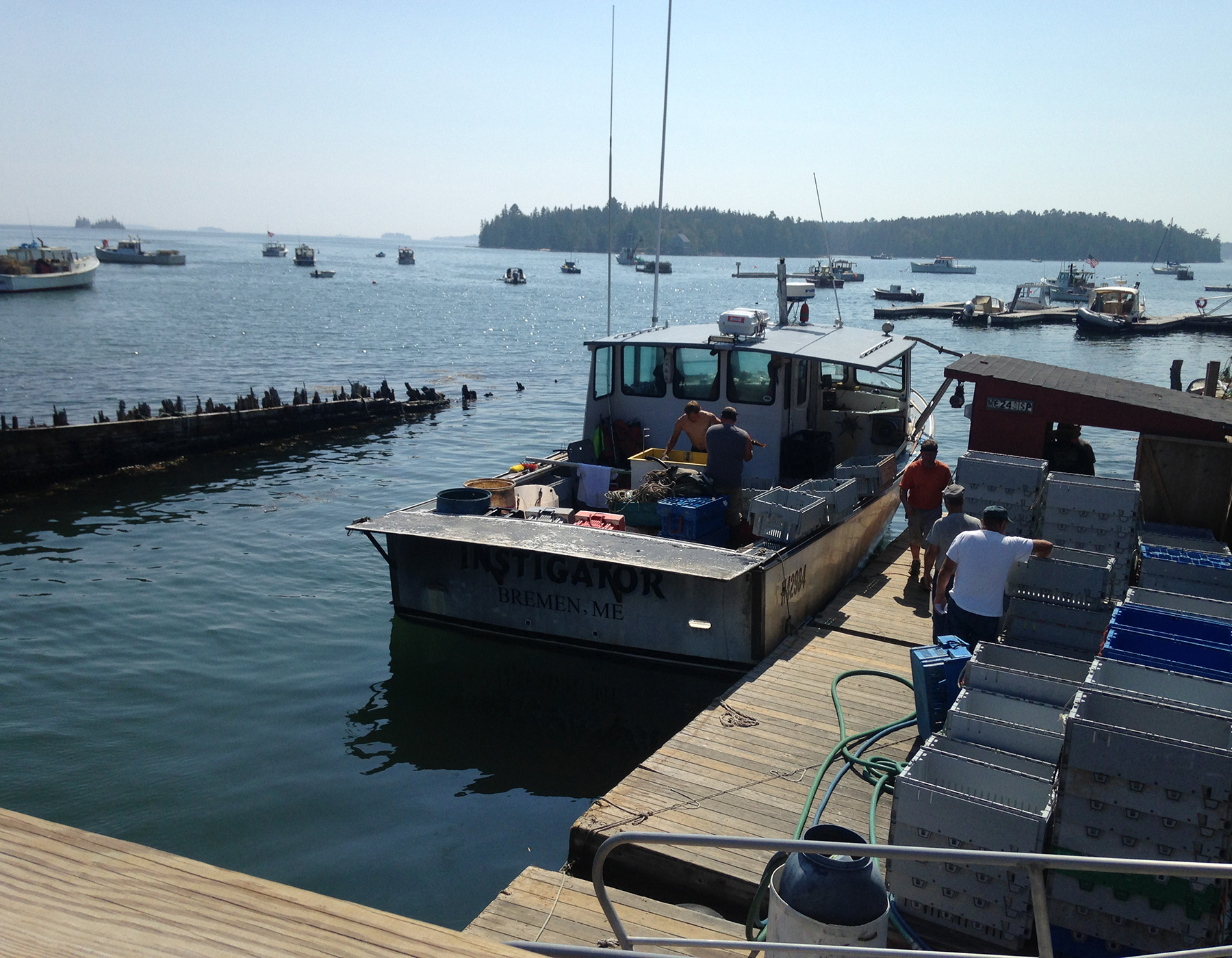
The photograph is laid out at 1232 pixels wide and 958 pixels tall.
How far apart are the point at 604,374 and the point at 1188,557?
25.0 feet

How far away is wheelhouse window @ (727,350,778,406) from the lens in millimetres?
12781

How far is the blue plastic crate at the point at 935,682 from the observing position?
6.89m

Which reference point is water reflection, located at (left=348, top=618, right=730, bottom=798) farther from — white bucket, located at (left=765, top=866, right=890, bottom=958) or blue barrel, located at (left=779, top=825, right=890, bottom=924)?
blue barrel, located at (left=779, top=825, right=890, bottom=924)

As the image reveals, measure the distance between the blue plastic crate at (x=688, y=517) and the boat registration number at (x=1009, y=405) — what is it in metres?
4.17

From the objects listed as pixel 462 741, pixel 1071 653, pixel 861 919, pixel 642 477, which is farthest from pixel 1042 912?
pixel 642 477

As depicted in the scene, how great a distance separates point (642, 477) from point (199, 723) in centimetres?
580

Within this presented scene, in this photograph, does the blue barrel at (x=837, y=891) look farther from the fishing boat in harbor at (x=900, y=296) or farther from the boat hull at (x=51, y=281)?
the fishing boat in harbor at (x=900, y=296)

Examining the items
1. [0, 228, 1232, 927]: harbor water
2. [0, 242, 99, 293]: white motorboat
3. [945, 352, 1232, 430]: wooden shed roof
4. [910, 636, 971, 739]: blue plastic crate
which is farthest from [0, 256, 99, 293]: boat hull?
[910, 636, 971, 739]: blue plastic crate

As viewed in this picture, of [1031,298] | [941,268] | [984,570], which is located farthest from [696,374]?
[941,268]

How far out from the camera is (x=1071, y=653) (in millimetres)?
7934

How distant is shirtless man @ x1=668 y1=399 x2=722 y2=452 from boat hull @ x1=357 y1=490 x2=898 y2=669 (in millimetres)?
2368

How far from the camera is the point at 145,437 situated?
71.1ft

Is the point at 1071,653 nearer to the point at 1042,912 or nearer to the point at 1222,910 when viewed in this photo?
the point at 1222,910

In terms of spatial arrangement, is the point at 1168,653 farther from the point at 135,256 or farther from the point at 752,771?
the point at 135,256
